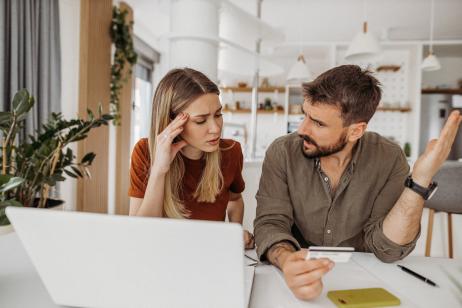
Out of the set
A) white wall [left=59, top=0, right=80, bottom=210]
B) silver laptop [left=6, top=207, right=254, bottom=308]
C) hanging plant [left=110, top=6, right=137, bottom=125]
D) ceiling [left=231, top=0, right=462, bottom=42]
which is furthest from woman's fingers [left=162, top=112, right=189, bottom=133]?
ceiling [left=231, top=0, right=462, bottom=42]

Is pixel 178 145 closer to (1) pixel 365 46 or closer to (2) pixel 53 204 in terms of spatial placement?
(2) pixel 53 204

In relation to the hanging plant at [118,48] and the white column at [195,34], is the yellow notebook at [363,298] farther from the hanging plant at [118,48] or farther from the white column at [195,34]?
the hanging plant at [118,48]

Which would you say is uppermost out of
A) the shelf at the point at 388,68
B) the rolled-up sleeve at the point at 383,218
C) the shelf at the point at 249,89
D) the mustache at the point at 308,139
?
the shelf at the point at 388,68

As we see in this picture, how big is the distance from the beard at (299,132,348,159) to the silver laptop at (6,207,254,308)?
28.5 inches

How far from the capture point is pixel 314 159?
122 centimetres

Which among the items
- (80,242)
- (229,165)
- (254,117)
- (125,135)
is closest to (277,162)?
(229,165)

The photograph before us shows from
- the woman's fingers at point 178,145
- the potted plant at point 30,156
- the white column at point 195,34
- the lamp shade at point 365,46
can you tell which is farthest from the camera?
the lamp shade at point 365,46

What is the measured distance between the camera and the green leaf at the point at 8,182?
75 cm

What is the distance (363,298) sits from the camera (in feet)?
2.14

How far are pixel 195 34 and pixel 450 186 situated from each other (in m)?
1.59

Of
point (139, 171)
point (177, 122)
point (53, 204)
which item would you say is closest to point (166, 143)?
point (177, 122)

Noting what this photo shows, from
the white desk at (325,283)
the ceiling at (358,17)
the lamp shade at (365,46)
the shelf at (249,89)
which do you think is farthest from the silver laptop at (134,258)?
the shelf at (249,89)

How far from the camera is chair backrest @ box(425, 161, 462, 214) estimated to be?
1867 millimetres

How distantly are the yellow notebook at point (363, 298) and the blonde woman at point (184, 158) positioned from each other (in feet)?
2.23
